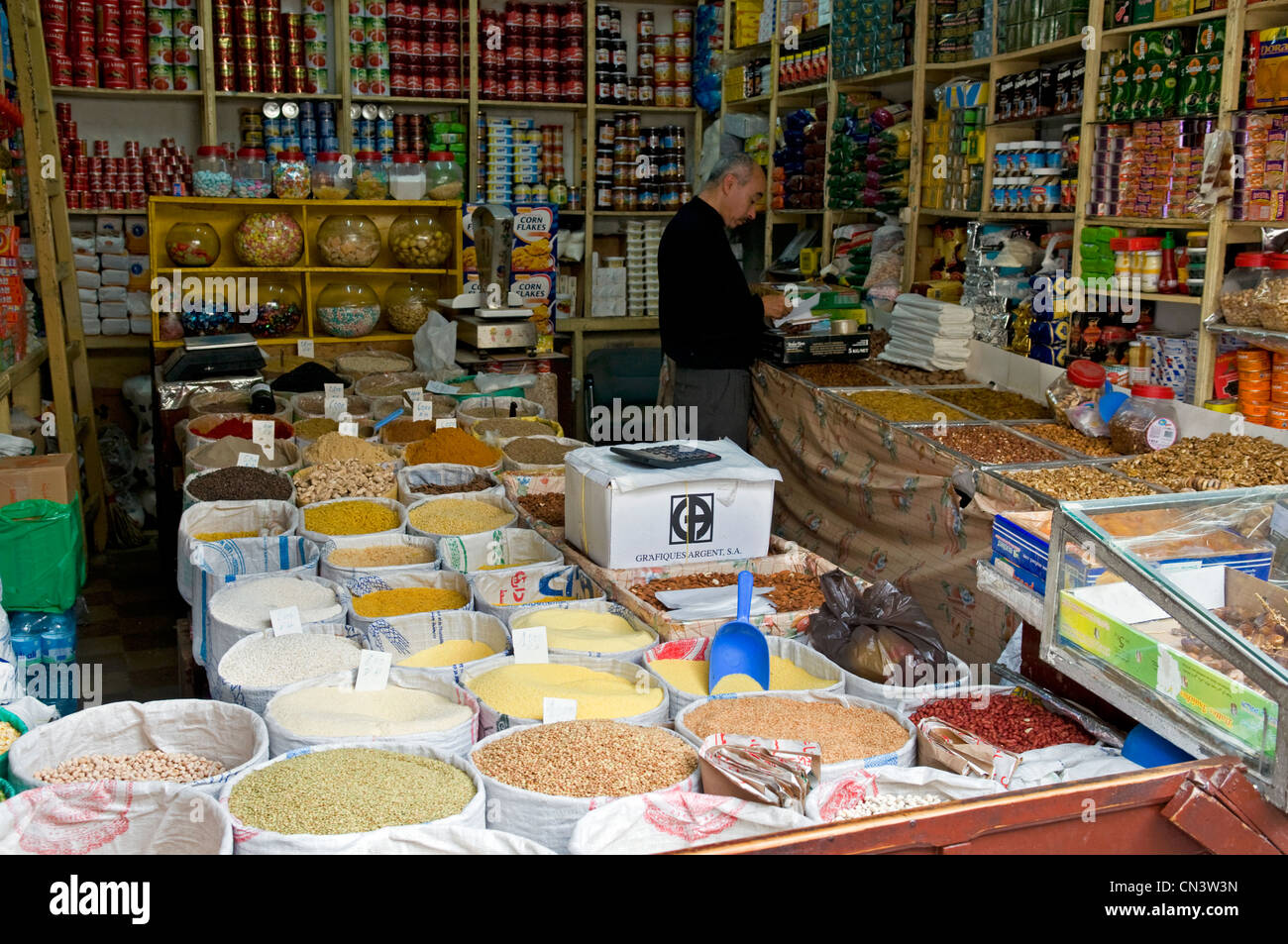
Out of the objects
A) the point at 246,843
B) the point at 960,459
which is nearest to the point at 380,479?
the point at 960,459

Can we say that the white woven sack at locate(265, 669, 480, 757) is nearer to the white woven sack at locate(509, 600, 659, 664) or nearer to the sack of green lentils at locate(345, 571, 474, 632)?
the white woven sack at locate(509, 600, 659, 664)

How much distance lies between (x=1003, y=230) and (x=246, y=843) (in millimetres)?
3781

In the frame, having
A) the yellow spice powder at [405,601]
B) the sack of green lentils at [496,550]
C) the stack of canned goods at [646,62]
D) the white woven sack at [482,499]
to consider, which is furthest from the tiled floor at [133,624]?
the stack of canned goods at [646,62]

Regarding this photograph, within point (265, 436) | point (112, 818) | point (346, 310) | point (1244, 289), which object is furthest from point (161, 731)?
point (346, 310)

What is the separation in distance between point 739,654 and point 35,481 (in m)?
2.29

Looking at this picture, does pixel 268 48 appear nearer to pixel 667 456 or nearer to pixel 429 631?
pixel 667 456

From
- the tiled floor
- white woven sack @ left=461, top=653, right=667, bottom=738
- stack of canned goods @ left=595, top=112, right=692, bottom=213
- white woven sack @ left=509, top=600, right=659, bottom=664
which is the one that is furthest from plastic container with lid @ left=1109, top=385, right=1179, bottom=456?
stack of canned goods @ left=595, top=112, right=692, bottom=213

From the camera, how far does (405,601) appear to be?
258 centimetres

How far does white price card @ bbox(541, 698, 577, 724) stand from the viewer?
2.00 m

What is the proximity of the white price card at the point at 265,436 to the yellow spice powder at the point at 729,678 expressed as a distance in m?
2.11

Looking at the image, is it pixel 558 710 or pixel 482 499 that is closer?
pixel 558 710

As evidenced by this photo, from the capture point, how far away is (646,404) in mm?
7078
